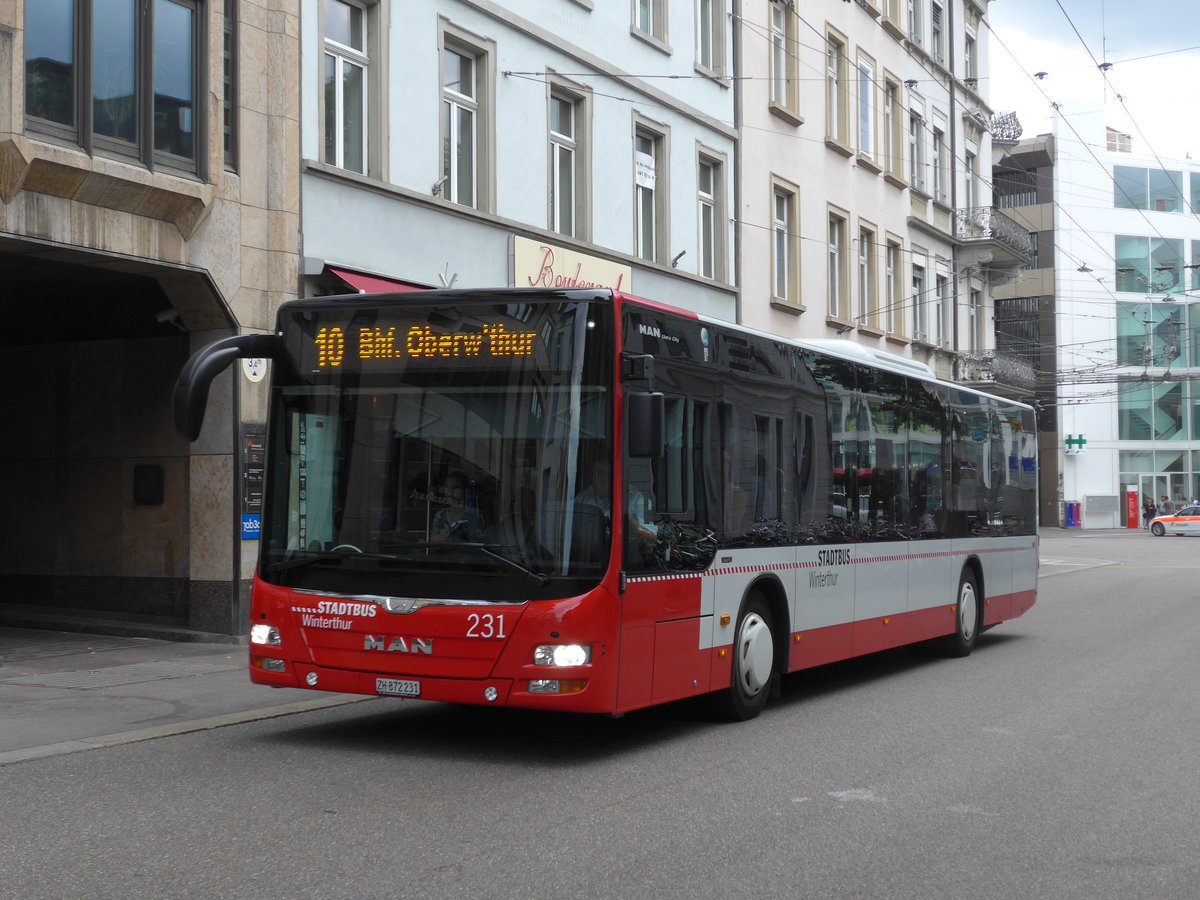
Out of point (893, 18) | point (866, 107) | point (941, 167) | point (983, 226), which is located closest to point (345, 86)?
point (866, 107)

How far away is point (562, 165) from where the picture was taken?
20.5m

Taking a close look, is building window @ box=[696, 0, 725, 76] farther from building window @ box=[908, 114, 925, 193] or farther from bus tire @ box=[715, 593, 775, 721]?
bus tire @ box=[715, 593, 775, 721]

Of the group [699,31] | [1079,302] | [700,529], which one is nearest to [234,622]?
[700,529]

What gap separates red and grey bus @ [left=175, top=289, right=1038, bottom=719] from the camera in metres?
8.12

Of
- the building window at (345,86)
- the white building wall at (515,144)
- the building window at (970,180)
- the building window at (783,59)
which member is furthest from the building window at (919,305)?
the building window at (345,86)

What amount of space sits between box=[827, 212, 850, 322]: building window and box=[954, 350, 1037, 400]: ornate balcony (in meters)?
7.33

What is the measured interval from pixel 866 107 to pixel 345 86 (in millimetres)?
17865

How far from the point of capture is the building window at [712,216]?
24641 millimetres

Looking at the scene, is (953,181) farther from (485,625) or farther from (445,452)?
(485,625)

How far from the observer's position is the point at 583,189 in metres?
20.7

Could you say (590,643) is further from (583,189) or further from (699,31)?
(699,31)

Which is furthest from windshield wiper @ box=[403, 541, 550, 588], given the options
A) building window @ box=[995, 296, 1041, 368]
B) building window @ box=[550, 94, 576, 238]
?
building window @ box=[995, 296, 1041, 368]

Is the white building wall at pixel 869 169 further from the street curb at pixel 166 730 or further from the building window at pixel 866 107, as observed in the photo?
the street curb at pixel 166 730

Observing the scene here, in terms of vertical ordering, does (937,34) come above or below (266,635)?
above
